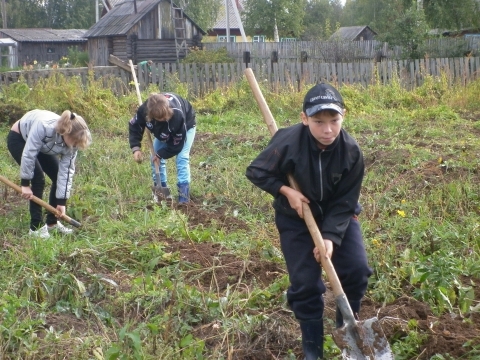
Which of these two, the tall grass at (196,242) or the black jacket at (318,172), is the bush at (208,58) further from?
the black jacket at (318,172)

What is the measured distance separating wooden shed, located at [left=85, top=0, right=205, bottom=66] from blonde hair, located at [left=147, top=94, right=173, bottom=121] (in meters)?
28.3

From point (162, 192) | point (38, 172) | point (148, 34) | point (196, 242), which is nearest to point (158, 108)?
→ point (162, 192)

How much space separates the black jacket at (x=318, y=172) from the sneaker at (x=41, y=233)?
9.93 feet

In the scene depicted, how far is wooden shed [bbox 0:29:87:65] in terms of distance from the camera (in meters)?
53.1

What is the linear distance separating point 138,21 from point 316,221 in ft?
106

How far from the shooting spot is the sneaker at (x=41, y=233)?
606 cm

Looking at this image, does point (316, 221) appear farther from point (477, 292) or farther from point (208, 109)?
point (208, 109)

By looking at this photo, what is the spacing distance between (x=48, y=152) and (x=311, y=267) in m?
3.39

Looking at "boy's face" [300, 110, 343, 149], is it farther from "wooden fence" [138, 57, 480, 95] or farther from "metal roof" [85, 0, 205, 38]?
"metal roof" [85, 0, 205, 38]

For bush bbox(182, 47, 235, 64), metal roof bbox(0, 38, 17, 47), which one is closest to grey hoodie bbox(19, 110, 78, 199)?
bush bbox(182, 47, 235, 64)

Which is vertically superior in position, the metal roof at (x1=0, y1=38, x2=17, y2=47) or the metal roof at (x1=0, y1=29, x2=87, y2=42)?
the metal roof at (x1=0, y1=29, x2=87, y2=42)

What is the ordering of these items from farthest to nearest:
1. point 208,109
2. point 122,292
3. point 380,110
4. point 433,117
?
point 208,109, point 380,110, point 433,117, point 122,292

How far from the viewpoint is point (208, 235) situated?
5836mm

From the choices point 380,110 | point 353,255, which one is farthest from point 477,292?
point 380,110
